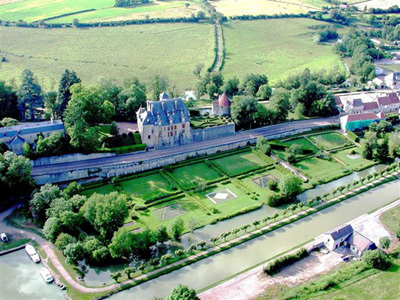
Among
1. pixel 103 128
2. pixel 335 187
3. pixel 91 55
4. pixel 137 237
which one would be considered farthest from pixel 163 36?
pixel 137 237

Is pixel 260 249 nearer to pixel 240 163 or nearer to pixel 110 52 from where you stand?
pixel 240 163

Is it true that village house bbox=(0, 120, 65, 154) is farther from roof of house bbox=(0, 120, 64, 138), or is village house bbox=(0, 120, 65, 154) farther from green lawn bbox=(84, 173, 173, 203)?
green lawn bbox=(84, 173, 173, 203)

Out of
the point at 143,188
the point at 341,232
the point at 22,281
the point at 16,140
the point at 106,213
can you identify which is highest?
the point at 16,140

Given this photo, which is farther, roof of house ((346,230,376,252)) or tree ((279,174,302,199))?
tree ((279,174,302,199))

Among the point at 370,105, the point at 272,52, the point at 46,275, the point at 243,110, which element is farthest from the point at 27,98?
the point at 272,52

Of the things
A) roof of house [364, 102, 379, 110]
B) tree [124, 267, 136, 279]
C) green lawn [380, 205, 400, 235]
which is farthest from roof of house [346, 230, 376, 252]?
roof of house [364, 102, 379, 110]

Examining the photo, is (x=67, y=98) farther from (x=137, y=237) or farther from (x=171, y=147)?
(x=137, y=237)
